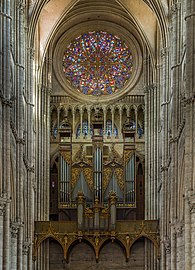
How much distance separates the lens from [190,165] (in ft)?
161

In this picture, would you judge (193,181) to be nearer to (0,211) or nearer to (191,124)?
(191,124)

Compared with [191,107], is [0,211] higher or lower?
lower

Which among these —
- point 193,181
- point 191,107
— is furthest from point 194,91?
point 193,181

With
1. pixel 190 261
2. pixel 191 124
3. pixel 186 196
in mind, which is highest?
pixel 191 124

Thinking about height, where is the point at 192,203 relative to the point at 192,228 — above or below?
above

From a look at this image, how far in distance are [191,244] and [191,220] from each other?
3.88 feet

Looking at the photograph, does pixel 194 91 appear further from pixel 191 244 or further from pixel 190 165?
pixel 191 244

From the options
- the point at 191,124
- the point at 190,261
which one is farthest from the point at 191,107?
the point at 190,261

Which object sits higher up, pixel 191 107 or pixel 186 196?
pixel 191 107

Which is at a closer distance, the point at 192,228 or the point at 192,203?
the point at 192,203

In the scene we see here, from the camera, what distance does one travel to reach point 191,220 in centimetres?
4888

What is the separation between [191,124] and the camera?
4962 centimetres

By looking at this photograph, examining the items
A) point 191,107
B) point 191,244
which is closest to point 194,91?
point 191,107

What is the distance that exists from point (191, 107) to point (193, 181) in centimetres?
362
